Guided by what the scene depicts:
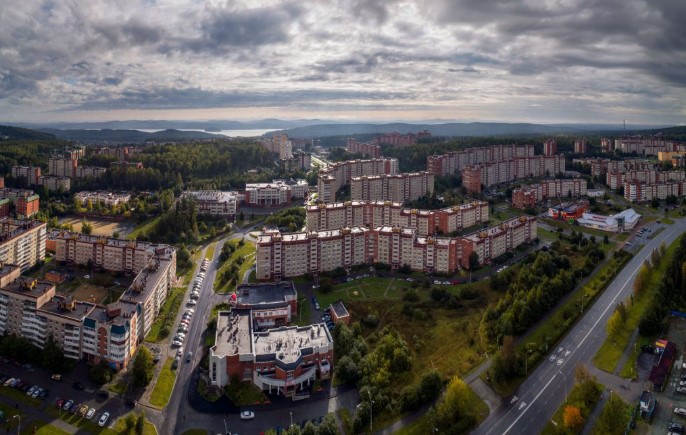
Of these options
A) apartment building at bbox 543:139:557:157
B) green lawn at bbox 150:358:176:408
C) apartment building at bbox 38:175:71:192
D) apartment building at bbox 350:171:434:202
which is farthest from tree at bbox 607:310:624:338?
apartment building at bbox 543:139:557:157

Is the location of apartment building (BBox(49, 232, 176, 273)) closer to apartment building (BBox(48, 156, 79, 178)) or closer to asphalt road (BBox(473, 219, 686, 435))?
asphalt road (BBox(473, 219, 686, 435))

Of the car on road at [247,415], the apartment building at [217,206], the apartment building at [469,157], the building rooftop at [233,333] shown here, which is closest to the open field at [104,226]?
the apartment building at [217,206]

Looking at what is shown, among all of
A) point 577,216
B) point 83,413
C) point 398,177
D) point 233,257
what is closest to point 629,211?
point 577,216

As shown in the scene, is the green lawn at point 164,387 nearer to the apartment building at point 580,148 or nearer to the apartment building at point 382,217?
the apartment building at point 382,217

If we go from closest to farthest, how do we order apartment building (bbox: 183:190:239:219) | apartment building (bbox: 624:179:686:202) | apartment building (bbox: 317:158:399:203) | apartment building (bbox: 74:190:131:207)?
apartment building (bbox: 183:190:239:219) < apartment building (bbox: 74:190:131:207) < apartment building (bbox: 317:158:399:203) < apartment building (bbox: 624:179:686:202)

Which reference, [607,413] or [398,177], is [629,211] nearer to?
[398,177]
